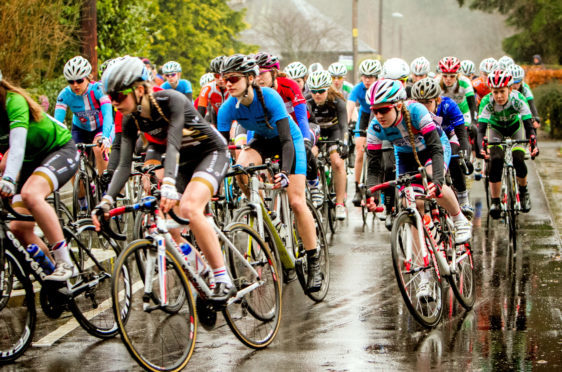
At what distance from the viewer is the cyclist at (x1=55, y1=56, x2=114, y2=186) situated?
10703 millimetres

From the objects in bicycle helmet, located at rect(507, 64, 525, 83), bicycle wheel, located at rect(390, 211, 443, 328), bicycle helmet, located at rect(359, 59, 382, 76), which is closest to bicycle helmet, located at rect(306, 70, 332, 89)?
bicycle helmet, located at rect(359, 59, 382, 76)

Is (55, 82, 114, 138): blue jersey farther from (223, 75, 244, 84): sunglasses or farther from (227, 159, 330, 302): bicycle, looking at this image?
(223, 75, 244, 84): sunglasses

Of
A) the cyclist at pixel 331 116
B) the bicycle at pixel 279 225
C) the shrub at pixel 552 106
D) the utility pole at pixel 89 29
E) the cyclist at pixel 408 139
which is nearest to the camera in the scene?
the bicycle at pixel 279 225

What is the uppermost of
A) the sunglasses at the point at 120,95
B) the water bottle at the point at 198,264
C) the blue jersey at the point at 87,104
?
the blue jersey at the point at 87,104

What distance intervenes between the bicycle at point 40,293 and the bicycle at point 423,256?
6.86 feet

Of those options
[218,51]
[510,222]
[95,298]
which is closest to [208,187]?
[95,298]

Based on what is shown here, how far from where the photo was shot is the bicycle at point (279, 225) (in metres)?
6.70

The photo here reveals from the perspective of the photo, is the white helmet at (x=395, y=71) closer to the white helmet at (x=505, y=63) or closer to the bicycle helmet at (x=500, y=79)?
the bicycle helmet at (x=500, y=79)

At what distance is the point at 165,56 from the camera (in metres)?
42.5

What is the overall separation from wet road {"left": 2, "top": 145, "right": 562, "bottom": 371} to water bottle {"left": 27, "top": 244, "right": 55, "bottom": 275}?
54 centimetres

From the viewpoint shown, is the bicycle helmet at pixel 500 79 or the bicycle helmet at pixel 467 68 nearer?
the bicycle helmet at pixel 500 79

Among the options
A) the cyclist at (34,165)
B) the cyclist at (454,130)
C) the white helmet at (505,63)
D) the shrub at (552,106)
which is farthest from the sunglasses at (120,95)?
the shrub at (552,106)

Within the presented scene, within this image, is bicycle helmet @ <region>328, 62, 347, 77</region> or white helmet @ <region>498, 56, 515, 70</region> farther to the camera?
bicycle helmet @ <region>328, 62, 347, 77</region>

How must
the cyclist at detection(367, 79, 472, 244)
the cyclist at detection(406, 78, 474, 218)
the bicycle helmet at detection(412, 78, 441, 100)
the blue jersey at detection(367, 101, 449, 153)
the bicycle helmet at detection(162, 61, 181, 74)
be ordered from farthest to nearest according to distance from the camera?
the bicycle helmet at detection(162, 61, 181, 74), the cyclist at detection(406, 78, 474, 218), the bicycle helmet at detection(412, 78, 441, 100), the blue jersey at detection(367, 101, 449, 153), the cyclist at detection(367, 79, 472, 244)
